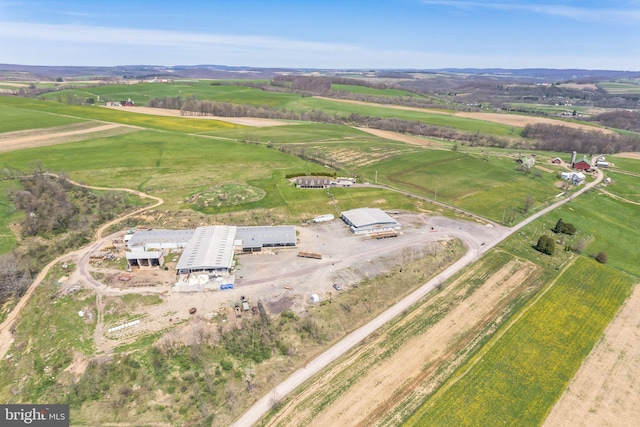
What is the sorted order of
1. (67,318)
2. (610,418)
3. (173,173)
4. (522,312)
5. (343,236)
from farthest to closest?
(173,173) < (343,236) < (522,312) < (67,318) < (610,418)

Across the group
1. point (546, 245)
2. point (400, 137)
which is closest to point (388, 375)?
point (546, 245)

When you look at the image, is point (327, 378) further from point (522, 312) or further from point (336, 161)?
point (336, 161)

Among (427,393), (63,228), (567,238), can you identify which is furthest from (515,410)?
(63,228)

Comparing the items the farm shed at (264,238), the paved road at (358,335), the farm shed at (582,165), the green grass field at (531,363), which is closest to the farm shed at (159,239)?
the farm shed at (264,238)

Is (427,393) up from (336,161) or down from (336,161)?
down

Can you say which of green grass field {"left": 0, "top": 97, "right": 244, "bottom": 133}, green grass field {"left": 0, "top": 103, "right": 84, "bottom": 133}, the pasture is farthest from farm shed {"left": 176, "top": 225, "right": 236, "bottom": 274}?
green grass field {"left": 0, "top": 103, "right": 84, "bottom": 133}

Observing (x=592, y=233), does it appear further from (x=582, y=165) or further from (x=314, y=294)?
(x=314, y=294)

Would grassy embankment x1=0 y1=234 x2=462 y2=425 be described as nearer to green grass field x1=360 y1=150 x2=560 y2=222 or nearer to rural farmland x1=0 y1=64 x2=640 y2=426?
rural farmland x1=0 y1=64 x2=640 y2=426
